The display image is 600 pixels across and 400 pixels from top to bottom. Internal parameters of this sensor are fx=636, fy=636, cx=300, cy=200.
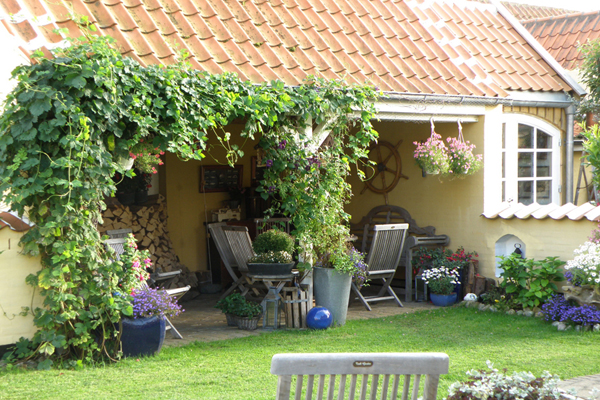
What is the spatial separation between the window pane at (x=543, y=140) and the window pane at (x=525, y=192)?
54 cm

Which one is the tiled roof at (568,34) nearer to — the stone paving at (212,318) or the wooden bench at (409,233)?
the wooden bench at (409,233)

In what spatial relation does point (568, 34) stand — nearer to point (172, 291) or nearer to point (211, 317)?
point (211, 317)

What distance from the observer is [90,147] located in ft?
15.8

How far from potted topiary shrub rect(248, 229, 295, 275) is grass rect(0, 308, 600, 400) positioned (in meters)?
0.64

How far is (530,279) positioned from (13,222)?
518cm

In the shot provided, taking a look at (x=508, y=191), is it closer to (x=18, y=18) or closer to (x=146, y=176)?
(x=146, y=176)

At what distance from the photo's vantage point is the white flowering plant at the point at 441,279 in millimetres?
7641

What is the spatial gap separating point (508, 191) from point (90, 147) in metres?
5.57

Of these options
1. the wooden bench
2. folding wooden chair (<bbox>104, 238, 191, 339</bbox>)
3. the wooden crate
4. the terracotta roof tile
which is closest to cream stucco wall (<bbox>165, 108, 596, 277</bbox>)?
the wooden bench

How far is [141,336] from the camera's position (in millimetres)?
5164

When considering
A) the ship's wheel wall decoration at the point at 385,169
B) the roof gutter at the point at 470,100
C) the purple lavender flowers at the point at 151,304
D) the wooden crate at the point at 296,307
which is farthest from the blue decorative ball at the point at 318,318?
the ship's wheel wall decoration at the point at 385,169

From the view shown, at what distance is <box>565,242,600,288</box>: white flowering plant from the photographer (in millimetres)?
6105

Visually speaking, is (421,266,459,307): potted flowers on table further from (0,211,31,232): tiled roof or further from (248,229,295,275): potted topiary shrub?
(0,211,31,232): tiled roof

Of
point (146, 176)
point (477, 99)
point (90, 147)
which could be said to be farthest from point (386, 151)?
point (90, 147)
